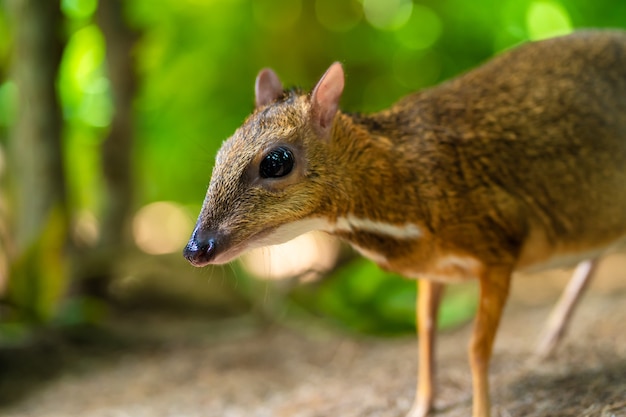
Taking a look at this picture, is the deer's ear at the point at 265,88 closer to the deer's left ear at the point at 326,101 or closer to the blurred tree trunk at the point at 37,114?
the deer's left ear at the point at 326,101

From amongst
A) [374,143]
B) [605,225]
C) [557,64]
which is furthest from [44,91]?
[605,225]

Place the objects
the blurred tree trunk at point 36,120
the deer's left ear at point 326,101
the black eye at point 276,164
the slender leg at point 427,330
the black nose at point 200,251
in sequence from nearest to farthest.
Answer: the black nose at point 200,251, the black eye at point 276,164, the deer's left ear at point 326,101, the slender leg at point 427,330, the blurred tree trunk at point 36,120

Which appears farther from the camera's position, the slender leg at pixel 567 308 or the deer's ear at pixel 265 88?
the slender leg at pixel 567 308

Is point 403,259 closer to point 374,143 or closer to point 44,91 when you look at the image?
point 374,143

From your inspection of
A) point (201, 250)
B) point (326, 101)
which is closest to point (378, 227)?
point (326, 101)

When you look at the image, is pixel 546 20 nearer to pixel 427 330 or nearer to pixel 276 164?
pixel 427 330

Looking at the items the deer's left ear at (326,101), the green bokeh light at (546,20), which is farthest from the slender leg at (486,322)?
the green bokeh light at (546,20)

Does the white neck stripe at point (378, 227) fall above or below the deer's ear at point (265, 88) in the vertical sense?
below
